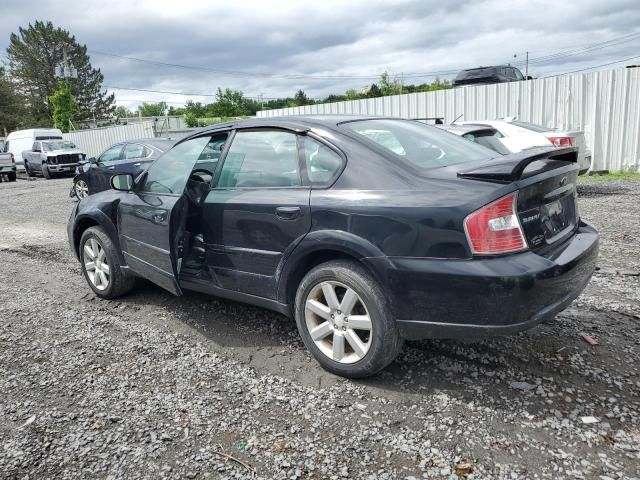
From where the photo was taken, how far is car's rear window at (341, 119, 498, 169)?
3.10 metres

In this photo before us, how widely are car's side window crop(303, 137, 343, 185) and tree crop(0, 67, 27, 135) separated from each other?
58.8 m

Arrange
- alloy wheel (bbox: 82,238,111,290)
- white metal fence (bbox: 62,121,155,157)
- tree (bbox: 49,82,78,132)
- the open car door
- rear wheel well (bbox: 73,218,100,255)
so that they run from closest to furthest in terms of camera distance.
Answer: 1. the open car door
2. alloy wheel (bbox: 82,238,111,290)
3. rear wheel well (bbox: 73,218,100,255)
4. white metal fence (bbox: 62,121,155,157)
5. tree (bbox: 49,82,78,132)

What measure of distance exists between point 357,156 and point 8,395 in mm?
2664

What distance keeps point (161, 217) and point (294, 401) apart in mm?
1745

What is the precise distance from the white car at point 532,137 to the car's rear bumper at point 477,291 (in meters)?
6.50

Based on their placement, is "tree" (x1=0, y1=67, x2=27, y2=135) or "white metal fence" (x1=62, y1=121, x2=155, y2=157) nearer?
"white metal fence" (x1=62, y1=121, x2=155, y2=157)

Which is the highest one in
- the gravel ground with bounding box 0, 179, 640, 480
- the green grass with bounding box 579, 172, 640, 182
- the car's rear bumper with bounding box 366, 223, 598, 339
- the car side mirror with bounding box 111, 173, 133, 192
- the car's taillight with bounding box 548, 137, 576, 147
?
the car's taillight with bounding box 548, 137, 576, 147

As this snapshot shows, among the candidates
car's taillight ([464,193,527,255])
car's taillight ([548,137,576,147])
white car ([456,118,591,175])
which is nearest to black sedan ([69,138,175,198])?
white car ([456,118,591,175])

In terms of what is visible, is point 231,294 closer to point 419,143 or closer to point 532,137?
point 419,143

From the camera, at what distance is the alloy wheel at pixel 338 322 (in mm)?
→ 2934

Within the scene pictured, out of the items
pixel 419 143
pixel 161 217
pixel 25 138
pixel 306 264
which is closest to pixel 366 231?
pixel 306 264

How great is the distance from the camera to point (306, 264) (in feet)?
10.5

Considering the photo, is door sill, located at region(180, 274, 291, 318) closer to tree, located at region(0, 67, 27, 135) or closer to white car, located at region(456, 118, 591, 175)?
white car, located at region(456, 118, 591, 175)

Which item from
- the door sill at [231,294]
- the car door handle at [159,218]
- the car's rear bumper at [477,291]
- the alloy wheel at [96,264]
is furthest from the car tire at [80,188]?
the car's rear bumper at [477,291]
